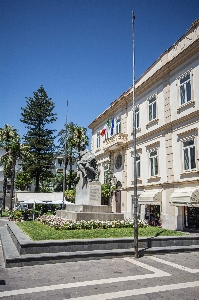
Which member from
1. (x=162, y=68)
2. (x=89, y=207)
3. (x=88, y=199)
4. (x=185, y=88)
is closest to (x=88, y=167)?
(x=88, y=199)

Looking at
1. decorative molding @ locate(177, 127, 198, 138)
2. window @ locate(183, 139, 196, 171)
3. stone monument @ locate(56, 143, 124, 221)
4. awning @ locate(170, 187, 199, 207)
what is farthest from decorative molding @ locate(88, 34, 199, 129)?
stone monument @ locate(56, 143, 124, 221)

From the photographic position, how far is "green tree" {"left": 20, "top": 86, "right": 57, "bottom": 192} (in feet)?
130

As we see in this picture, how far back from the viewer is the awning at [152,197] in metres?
20.4

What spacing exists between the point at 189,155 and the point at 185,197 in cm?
305

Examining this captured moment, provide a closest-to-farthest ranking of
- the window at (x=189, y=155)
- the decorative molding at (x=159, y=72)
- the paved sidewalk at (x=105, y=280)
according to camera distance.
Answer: the paved sidewalk at (x=105, y=280)
the window at (x=189, y=155)
the decorative molding at (x=159, y=72)

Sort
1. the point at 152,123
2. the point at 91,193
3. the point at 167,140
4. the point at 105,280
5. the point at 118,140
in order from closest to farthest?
the point at 105,280 < the point at 91,193 < the point at 167,140 < the point at 152,123 < the point at 118,140

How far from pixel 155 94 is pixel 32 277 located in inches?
757

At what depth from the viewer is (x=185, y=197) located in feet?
55.7

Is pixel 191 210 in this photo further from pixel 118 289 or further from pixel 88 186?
pixel 118 289

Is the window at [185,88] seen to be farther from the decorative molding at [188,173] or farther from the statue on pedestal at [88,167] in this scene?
the statue on pedestal at [88,167]

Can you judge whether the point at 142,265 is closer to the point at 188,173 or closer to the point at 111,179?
A: the point at 188,173

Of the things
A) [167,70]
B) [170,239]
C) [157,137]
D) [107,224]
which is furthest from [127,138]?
[170,239]

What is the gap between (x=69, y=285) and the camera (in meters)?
6.27

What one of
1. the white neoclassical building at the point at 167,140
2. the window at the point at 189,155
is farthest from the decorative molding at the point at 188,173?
the window at the point at 189,155
